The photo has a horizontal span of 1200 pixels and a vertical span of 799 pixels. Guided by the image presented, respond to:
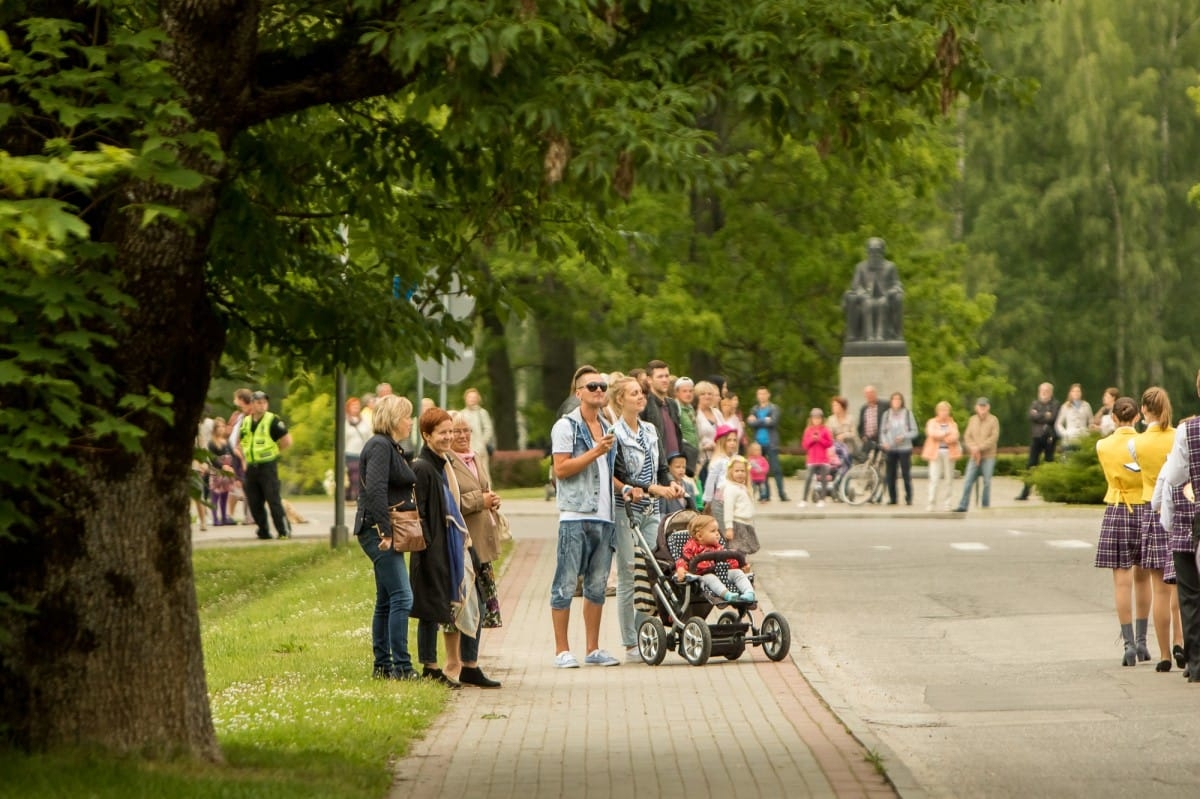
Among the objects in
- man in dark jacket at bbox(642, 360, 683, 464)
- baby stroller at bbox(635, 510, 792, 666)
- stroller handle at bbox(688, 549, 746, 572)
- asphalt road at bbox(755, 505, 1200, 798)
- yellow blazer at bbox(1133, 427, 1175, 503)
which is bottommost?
asphalt road at bbox(755, 505, 1200, 798)

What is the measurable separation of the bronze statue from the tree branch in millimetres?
35108

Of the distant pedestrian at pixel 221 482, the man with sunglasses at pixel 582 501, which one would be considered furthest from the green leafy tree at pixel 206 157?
the distant pedestrian at pixel 221 482

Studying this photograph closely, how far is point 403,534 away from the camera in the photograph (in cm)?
1291

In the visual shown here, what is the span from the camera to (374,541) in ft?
42.7

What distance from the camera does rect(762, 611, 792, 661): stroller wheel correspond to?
14656mm

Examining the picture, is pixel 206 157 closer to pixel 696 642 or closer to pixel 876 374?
pixel 696 642

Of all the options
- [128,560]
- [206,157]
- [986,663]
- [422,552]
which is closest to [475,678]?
[422,552]

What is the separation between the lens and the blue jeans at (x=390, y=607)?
1304 centimetres

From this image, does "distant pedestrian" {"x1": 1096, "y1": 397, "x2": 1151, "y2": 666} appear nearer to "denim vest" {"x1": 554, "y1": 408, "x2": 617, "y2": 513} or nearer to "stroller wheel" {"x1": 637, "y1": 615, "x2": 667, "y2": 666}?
"stroller wheel" {"x1": 637, "y1": 615, "x2": 667, "y2": 666}

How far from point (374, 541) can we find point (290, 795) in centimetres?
448

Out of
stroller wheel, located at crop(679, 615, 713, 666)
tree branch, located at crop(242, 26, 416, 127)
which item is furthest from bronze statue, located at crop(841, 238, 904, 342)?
tree branch, located at crop(242, 26, 416, 127)

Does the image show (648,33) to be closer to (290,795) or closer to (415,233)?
(415,233)

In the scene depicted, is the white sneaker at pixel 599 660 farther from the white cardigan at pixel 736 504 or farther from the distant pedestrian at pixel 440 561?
the white cardigan at pixel 736 504

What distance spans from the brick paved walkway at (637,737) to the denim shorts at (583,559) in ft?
1.60
